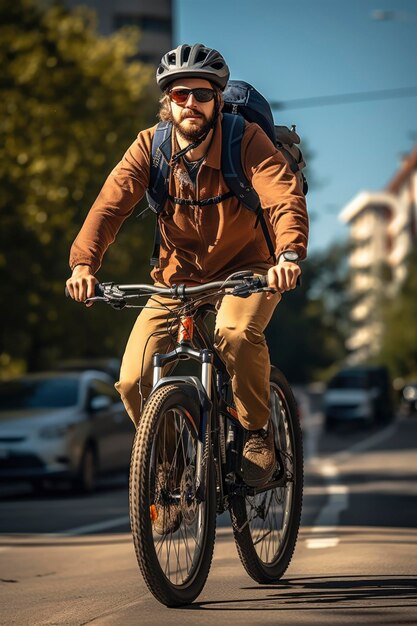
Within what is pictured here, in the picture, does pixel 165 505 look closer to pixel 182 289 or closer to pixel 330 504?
pixel 182 289

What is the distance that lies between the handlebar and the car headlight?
11647 mm

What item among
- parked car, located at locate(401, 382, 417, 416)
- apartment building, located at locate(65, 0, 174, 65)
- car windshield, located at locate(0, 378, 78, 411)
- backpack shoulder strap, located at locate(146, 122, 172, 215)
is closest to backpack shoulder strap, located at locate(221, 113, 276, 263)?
backpack shoulder strap, located at locate(146, 122, 172, 215)

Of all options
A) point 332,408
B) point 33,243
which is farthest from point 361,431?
point 33,243

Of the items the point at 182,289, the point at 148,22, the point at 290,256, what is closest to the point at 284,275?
the point at 290,256

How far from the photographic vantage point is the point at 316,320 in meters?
114

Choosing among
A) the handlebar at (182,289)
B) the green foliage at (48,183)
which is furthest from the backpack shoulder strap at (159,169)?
the green foliage at (48,183)

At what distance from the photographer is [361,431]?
2029 inches

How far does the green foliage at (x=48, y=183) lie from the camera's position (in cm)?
2952

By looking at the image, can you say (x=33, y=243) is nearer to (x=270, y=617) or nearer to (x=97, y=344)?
(x=97, y=344)

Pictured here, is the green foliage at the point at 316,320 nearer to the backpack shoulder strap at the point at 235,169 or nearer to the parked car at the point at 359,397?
the parked car at the point at 359,397

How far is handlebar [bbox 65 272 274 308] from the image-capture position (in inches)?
234

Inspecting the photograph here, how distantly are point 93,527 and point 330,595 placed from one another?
5.61 meters

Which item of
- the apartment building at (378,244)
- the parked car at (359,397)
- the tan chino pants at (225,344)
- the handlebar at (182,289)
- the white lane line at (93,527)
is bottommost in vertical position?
the white lane line at (93,527)

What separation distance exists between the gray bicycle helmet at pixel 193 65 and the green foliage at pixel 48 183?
887 inches
